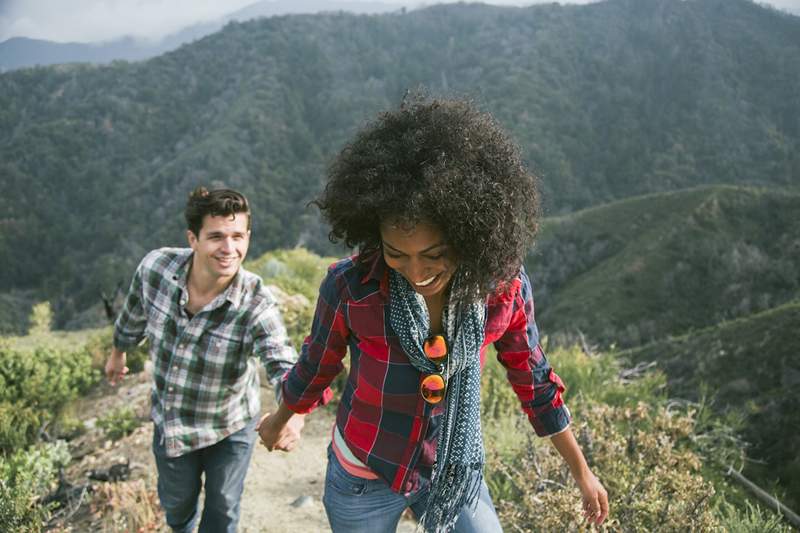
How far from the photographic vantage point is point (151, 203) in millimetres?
65000

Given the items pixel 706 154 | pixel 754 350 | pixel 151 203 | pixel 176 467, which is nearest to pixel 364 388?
pixel 176 467

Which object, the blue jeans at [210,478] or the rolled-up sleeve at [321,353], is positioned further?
the blue jeans at [210,478]

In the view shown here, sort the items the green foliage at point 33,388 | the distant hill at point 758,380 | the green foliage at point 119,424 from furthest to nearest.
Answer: the green foliage at point 119,424 → the green foliage at point 33,388 → the distant hill at point 758,380

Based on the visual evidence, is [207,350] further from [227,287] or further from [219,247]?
[219,247]

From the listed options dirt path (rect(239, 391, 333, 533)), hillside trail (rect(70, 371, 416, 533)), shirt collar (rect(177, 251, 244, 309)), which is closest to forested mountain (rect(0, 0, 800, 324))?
hillside trail (rect(70, 371, 416, 533))

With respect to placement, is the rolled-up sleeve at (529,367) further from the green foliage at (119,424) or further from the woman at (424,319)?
the green foliage at (119,424)

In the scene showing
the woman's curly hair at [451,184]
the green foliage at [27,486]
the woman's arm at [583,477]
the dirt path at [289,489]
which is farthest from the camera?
the dirt path at [289,489]

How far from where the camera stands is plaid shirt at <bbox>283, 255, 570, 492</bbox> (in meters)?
1.46

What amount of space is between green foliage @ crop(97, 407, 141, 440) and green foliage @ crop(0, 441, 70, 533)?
549mm

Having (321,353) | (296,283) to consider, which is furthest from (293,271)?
Answer: (321,353)

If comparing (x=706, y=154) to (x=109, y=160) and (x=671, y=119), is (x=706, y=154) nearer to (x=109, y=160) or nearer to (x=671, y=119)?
(x=671, y=119)

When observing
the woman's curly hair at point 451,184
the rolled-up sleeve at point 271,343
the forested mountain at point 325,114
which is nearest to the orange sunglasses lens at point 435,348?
the woman's curly hair at point 451,184

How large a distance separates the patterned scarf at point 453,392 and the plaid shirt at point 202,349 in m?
0.88

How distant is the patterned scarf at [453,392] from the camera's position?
1411 mm
